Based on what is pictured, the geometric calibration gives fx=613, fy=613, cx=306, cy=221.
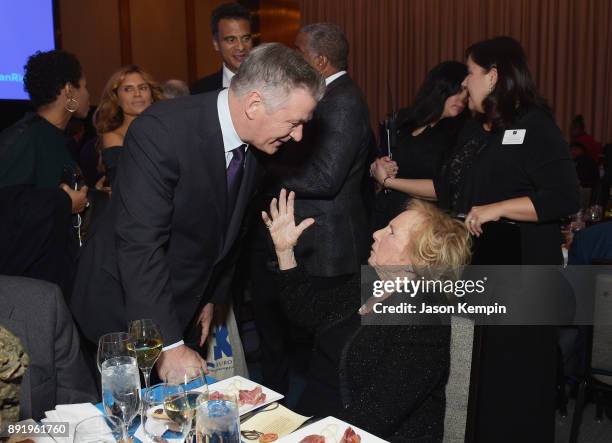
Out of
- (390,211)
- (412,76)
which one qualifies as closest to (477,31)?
(412,76)

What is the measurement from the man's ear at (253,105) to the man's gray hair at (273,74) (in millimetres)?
12

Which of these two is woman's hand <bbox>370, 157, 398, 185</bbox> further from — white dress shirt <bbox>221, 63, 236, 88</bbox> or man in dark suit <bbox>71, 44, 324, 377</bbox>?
man in dark suit <bbox>71, 44, 324, 377</bbox>

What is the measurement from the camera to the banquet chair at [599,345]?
2.41 meters

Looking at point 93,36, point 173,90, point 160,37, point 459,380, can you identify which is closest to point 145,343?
point 459,380

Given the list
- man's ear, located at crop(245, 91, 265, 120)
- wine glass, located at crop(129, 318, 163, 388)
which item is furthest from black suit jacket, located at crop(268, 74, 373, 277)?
wine glass, located at crop(129, 318, 163, 388)

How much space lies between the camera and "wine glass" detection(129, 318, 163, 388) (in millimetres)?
1405

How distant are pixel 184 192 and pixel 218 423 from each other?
93 centimetres

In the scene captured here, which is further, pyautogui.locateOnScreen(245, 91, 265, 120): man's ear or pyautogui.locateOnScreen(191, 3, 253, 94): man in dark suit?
pyautogui.locateOnScreen(191, 3, 253, 94): man in dark suit

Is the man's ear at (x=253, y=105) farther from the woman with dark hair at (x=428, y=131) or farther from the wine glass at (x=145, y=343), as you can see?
the woman with dark hair at (x=428, y=131)

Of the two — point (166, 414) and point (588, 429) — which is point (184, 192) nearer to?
point (166, 414)

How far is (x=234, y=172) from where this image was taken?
1.92m

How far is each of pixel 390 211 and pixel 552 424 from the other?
1.26 metres

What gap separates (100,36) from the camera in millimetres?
6938

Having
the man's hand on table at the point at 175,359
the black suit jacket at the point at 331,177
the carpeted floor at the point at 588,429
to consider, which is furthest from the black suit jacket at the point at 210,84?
the carpeted floor at the point at 588,429
